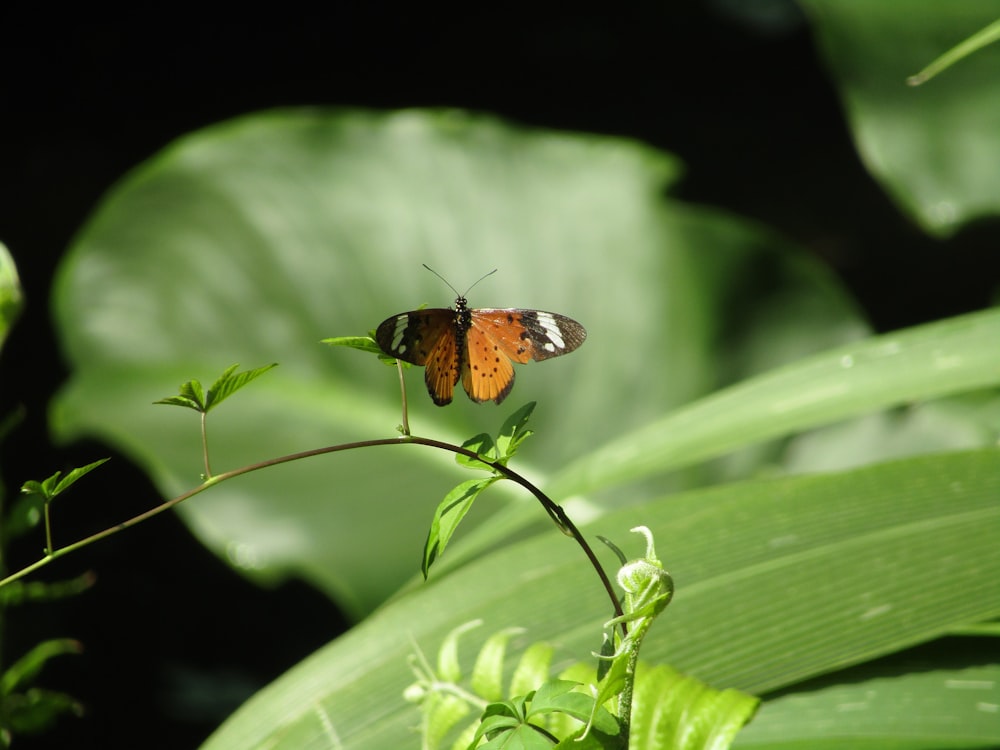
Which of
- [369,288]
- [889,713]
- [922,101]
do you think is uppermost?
[922,101]

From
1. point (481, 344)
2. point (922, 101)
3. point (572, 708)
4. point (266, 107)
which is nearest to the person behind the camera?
point (572, 708)

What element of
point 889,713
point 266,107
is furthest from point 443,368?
point 266,107

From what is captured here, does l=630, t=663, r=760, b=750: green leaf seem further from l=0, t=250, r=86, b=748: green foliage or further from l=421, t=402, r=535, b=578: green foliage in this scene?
l=0, t=250, r=86, b=748: green foliage

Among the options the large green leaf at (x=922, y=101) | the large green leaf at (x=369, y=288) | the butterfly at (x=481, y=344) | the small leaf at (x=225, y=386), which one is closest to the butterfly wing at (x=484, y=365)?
the butterfly at (x=481, y=344)

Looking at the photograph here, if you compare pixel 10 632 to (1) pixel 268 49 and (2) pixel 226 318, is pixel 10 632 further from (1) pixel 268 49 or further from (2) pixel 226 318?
(1) pixel 268 49

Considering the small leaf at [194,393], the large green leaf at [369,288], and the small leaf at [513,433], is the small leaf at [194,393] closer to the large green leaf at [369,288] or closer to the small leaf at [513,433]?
the small leaf at [513,433]

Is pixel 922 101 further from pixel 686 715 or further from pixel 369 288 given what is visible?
pixel 686 715

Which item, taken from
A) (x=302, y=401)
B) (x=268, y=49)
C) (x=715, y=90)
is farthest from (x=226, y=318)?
(x=715, y=90)
